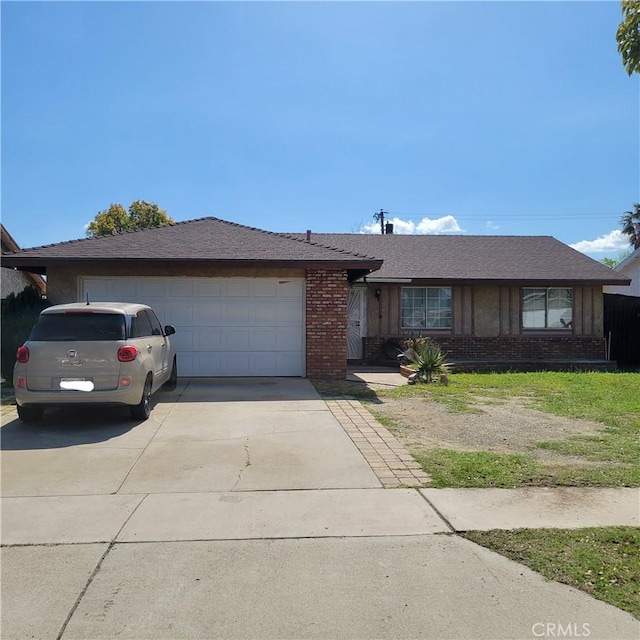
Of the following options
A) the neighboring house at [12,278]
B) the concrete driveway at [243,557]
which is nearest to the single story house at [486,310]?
the concrete driveway at [243,557]

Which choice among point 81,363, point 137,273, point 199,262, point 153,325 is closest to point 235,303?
point 199,262

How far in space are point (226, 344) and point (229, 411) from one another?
3.73 metres

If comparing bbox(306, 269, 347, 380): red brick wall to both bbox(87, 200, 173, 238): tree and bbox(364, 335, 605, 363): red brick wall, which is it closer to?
bbox(364, 335, 605, 363): red brick wall

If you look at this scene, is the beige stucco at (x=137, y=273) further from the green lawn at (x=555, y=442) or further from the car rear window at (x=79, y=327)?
the car rear window at (x=79, y=327)

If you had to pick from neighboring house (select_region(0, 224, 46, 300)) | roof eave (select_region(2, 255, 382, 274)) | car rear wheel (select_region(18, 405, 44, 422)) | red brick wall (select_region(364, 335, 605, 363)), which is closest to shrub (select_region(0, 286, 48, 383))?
roof eave (select_region(2, 255, 382, 274))

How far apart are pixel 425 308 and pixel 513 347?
2.99 m

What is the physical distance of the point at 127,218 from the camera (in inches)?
1457

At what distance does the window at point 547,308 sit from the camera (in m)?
17.5

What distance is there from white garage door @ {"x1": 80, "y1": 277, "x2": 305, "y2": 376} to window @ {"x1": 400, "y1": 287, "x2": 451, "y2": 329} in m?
5.68

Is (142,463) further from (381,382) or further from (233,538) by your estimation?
(381,382)

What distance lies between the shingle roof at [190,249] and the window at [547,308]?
785 cm

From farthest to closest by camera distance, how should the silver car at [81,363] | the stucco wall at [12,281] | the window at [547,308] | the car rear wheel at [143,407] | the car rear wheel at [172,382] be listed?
the stucco wall at [12,281], the window at [547,308], the car rear wheel at [172,382], the car rear wheel at [143,407], the silver car at [81,363]

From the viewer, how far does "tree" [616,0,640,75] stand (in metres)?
3.79

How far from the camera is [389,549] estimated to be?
3949 mm
